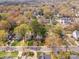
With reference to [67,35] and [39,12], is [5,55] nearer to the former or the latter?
[67,35]

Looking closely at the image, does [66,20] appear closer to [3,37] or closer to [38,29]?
[38,29]

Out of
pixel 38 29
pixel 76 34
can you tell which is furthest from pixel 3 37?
pixel 76 34

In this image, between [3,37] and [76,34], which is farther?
[76,34]

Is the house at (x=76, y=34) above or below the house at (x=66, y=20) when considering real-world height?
below

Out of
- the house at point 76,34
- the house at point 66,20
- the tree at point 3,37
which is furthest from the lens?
the house at point 66,20

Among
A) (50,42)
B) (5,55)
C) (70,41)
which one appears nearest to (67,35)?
(70,41)

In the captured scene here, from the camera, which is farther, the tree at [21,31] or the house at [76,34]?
the house at [76,34]

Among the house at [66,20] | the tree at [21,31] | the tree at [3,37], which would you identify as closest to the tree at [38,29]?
the tree at [21,31]

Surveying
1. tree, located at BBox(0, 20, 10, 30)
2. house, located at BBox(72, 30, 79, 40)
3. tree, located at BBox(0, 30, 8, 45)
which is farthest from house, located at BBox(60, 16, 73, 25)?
tree, located at BBox(0, 30, 8, 45)

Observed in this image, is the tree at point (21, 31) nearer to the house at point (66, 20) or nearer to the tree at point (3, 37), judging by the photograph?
the tree at point (3, 37)

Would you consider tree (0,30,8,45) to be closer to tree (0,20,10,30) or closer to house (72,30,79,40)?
tree (0,20,10,30)

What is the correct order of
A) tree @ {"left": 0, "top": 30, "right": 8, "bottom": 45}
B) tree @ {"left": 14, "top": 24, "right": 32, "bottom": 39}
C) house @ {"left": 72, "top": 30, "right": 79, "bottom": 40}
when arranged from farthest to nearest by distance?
house @ {"left": 72, "top": 30, "right": 79, "bottom": 40}
tree @ {"left": 14, "top": 24, "right": 32, "bottom": 39}
tree @ {"left": 0, "top": 30, "right": 8, "bottom": 45}
